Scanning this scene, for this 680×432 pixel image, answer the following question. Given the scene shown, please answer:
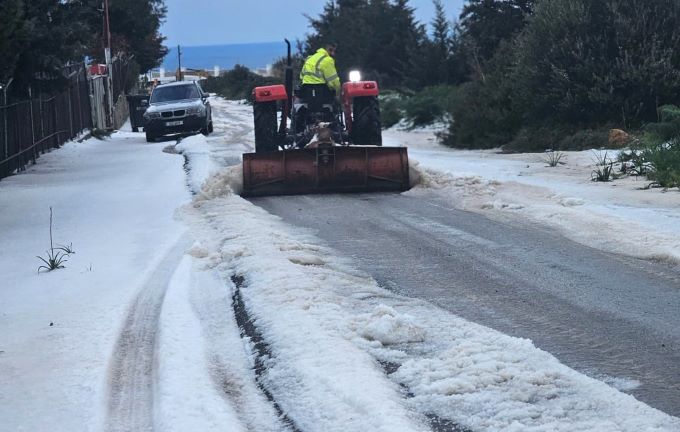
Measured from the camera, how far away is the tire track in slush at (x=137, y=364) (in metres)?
4.98

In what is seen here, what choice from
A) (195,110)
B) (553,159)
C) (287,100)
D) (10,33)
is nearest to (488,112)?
(553,159)

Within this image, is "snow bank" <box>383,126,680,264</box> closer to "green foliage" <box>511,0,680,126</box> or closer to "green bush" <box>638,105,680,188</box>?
"green bush" <box>638,105,680,188</box>

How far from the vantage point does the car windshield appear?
1145 inches

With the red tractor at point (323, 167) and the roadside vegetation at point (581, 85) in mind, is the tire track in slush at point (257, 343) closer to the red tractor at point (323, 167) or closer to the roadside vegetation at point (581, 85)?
the red tractor at point (323, 167)

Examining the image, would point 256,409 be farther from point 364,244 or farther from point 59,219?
point 59,219

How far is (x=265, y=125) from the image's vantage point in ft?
52.5

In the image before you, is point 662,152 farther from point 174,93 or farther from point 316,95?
point 174,93

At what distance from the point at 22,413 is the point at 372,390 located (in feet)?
5.84

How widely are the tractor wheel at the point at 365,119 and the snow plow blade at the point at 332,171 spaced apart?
7.25 ft

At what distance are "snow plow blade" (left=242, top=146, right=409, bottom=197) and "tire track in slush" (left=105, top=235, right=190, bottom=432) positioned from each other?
5504 mm

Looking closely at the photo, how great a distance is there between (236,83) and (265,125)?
62.0m

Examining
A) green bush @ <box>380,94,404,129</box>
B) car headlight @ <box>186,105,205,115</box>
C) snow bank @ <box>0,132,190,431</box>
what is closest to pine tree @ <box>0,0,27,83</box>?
snow bank @ <box>0,132,190,431</box>

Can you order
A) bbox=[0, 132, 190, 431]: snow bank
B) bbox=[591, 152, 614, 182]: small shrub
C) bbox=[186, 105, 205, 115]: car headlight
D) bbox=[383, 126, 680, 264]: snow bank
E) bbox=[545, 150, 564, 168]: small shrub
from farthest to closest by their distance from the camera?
bbox=[186, 105, 205, 115]: car headlight, bbox=[545, 150, 564, 168]: small shrub, bbox=[591, 152, 614, 182]: small shrub, bbox=[383, 126, 680, 264]: snow bank, bbox=[0, 132, 190, 431]: snow bank

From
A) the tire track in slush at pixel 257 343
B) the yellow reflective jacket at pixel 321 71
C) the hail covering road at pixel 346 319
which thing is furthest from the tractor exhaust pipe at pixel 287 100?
the tire track in slush at pixel 257 343
